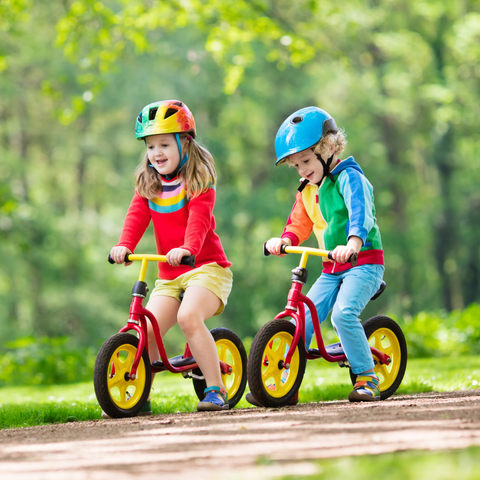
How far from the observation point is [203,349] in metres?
4.62

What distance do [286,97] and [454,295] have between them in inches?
505

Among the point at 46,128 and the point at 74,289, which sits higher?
the point at 46,128

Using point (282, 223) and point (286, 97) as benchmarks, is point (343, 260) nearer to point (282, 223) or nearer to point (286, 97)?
point (286, 97)

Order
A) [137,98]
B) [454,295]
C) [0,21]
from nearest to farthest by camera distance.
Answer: [0,21] → [137,98] → [454,295]

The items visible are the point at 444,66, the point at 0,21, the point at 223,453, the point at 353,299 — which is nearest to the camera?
the point at 223,453

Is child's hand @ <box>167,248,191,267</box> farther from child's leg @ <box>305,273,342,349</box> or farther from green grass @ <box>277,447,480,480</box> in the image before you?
green grass @ <box>277,447,480,480</box>

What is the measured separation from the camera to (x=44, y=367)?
9883 millimetres

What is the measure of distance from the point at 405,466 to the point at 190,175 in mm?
2877

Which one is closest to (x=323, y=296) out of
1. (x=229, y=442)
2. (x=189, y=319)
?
(x=189, y=319)

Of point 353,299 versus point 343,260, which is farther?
point 353,299

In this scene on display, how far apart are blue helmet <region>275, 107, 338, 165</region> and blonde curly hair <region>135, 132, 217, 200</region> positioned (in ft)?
1.60

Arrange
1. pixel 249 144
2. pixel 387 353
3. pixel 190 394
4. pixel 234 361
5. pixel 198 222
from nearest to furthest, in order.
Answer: pixel 198 222 < pixel 234 361 < pixel 387 353 < pixel 190 394 < pixel 249 144

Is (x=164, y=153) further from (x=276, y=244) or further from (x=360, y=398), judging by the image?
(x=360, y=398)

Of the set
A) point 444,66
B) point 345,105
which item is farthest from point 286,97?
point 444,66
